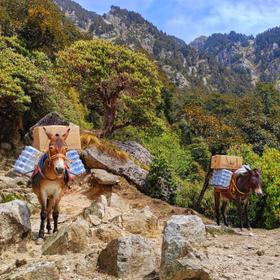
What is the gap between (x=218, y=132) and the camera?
157 feet

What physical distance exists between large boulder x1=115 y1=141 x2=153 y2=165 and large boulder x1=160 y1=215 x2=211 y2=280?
1591 centimetres

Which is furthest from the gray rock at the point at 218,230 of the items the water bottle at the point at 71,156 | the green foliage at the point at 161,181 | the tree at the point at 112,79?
the tree at the point at 112,79

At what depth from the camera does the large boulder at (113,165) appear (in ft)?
62.2

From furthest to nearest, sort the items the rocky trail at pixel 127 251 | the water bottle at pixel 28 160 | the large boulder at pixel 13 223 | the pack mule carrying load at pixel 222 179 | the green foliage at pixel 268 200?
the green foliage at pixel 268 200, the pack mule carrying load at pixel 222 179, the water bottle at pixel 28 160, the large boulder at pixel 13 223, the rocky trail at pixel 127 251

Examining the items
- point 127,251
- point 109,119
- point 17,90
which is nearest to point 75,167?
point 127,251

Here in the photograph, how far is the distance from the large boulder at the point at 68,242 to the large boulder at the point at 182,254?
6.07 ft

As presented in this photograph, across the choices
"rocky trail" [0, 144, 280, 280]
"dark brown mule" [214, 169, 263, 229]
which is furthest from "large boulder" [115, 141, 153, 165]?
"rocky trail" [0, 144, 280, 280]

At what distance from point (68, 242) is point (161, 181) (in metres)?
11.7

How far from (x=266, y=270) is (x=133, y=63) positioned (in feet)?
56.8

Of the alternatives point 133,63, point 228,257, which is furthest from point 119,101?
point 228,257

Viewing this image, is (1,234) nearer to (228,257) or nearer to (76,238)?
(76,238)

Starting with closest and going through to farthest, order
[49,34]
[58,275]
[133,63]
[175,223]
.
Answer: [58,275] → [175,223] → [133,63] → [49,34]

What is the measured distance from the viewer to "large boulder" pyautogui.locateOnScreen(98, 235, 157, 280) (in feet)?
20.7

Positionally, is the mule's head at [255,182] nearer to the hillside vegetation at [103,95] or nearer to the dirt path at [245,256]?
the dirt path at [245,256]
